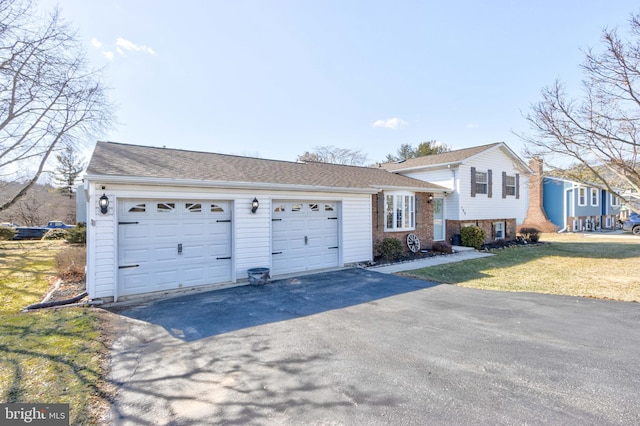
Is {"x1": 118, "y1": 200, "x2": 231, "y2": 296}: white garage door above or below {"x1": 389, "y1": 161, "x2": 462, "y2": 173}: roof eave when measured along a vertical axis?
below

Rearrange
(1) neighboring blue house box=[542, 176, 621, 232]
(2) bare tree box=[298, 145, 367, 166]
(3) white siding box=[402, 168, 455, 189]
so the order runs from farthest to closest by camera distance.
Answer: (2) bare tree box=[298, 145, 367, 166], (1) neighboring blue house box=[542, 176, 621, 232], (3) white siding box=[402, 168, 455, 189]

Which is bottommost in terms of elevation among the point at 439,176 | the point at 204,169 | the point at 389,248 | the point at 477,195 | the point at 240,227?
the point at 389,248

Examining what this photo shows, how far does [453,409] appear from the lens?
2932 millimetres

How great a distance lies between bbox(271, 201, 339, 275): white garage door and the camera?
955 centimetres

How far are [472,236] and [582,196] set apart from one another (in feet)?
55.7

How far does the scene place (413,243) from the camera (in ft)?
44.0

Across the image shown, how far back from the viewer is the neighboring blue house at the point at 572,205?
24219 mm

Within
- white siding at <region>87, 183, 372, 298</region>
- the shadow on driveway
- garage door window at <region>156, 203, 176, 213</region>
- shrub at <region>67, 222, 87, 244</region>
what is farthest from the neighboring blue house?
shrub at <region>67, 222, 87, 244</region>

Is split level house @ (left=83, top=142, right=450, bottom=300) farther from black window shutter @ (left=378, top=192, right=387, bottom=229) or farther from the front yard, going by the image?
the front yard

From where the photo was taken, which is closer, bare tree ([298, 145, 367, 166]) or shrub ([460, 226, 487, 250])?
shrub ([460, 226, 487, 250])

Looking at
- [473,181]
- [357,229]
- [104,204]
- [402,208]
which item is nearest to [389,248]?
[357,229]

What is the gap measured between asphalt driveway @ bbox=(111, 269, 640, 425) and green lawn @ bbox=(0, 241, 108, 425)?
0.28 metres

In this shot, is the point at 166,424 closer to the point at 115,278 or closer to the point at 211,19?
the point at 115,278

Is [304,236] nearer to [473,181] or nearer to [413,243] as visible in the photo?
[413,243]
